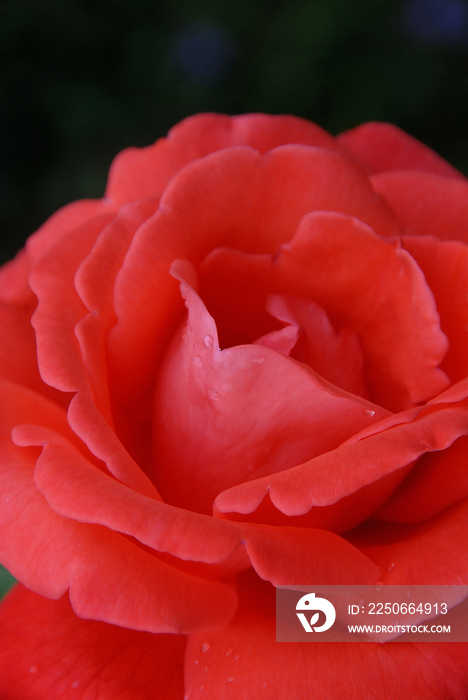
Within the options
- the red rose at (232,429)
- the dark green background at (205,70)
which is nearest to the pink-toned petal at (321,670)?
the red rose at (232,429)

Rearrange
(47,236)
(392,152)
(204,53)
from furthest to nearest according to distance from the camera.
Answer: (204,53), (392,152), (47,236)

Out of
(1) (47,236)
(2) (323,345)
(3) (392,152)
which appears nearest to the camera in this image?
(2) (323,345)

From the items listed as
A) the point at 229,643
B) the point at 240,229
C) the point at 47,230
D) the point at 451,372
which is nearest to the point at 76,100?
the point at 47,230

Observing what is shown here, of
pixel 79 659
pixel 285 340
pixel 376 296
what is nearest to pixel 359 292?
pixel 376 296

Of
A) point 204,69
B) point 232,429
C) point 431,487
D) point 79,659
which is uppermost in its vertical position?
point 204,69

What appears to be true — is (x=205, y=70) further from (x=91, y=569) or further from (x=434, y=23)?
(x=91, y=569)

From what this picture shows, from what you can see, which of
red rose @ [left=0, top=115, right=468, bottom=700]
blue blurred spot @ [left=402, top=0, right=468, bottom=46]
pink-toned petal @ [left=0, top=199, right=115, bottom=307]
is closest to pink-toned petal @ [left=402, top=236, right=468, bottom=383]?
red rose @ [left=0, top=115, right=468, bottom=700]

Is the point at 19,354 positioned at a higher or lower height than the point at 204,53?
lower
